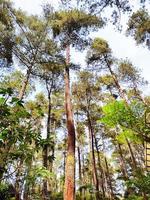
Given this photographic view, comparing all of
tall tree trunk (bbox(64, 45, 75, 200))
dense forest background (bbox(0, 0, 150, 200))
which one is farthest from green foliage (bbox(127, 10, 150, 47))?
tall tree trunk (bbox(64, 45, 75, 200))

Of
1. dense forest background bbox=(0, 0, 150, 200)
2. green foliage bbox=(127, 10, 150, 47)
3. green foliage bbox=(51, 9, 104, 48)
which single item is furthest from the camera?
green foliage bbox=(127, 10, 150, 47)

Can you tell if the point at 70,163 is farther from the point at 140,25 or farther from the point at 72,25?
the point at 140,25

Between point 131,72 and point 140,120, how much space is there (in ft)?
35.3

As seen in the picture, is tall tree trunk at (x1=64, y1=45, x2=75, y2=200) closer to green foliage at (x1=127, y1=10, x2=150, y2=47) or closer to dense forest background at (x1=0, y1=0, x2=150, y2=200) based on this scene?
dense forest background at (x1=0, y1=0, x2=150, y2=200)

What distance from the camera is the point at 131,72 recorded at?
70.6 ft

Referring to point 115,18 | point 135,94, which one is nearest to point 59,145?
point 135,94

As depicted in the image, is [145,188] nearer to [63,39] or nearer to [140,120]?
[140,120]

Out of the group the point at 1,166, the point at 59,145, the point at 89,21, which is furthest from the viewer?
the point at 59,145

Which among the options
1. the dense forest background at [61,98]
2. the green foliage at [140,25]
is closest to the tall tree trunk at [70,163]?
the dense forest background at [61,98]

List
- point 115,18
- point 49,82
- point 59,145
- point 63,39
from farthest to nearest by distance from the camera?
1. point 59,145
2. point 49,82
3. point 63,39
4. point 115,18

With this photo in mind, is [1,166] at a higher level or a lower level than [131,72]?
lower

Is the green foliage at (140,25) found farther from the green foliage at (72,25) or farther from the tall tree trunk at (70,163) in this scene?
the tall tree trunk at (70,163)

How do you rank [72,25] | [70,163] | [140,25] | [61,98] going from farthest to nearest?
[61,98]
[140,25]
[72,25]
[70,163]

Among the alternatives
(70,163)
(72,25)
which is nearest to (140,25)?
(72,25)
